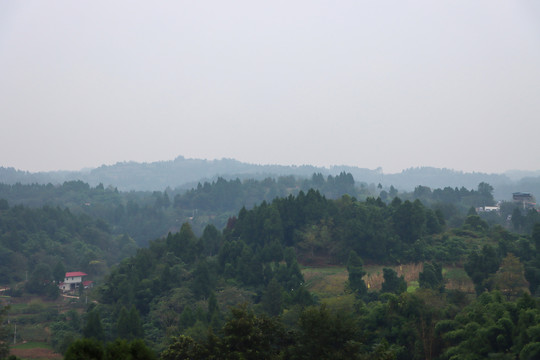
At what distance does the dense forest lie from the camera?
1688 centimetres

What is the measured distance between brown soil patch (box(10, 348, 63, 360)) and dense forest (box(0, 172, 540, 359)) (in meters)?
0.79

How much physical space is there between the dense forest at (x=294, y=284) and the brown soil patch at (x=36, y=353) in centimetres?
79

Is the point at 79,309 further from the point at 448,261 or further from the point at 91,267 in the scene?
the point at 448,261

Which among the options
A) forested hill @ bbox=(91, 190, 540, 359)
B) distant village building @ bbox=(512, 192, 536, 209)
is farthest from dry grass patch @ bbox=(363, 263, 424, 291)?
A: distant village building @ bbox=(512, 192, 536, 209)

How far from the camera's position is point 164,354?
53.1 feet

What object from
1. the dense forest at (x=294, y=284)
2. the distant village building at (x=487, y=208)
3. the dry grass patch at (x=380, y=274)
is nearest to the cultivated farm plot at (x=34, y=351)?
the dense forest at (x=294, y=284)

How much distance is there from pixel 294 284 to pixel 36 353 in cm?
1510

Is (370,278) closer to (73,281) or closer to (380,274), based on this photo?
(380,274)

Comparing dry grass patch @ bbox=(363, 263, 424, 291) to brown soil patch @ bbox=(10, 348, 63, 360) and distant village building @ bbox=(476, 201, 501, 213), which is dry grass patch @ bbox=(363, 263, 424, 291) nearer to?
brown soil patch @ bbox=(10, 348, 63, 360)

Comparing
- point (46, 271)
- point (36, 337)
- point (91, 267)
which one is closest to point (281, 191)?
point (91, 267)

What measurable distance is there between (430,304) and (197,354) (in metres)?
10.2

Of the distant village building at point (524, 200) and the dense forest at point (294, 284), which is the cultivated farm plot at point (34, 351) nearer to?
the dense forest at point (294, 284)

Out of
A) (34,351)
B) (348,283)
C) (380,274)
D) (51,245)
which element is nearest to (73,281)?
(51,245)

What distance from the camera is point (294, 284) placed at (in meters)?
32.8
